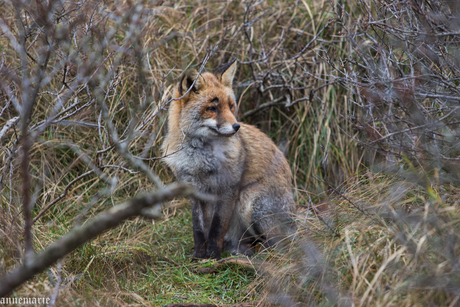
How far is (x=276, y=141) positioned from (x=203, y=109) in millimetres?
2287

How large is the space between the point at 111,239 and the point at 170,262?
3.10ft

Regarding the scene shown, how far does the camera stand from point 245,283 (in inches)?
153

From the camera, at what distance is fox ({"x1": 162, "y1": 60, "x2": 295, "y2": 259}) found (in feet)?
14.9

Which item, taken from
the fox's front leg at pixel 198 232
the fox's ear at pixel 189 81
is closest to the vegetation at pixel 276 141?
the fox's front leg at pixel 198 232

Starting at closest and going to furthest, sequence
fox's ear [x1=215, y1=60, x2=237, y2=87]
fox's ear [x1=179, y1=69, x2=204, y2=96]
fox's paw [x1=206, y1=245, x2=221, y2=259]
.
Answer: fox's ear [x1=179, y1=69, x2=204, y2=96] < fox's paw [x1=206, y1=245, x2=221, y2=259] < fox's ear [x1=215, y1=60, x2=237, y2=87]

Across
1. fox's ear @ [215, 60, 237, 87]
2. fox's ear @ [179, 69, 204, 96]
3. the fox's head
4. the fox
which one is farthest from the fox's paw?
fox's ear @ [215, 60, 237, 87]

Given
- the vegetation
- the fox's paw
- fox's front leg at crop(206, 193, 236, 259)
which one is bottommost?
the fox's paw

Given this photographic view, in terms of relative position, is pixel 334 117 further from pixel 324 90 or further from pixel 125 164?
pixel 125 164

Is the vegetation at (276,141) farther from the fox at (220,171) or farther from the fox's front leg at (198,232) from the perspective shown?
the fox at (220,171)

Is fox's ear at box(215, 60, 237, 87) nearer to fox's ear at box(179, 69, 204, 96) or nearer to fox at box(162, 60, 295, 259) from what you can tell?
fox at box(162, 60, 295, 259)

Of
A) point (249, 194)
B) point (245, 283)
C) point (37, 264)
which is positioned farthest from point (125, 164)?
point (37, 264)

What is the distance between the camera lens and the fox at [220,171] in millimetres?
4539

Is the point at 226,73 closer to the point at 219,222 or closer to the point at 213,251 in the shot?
the point at 219,222

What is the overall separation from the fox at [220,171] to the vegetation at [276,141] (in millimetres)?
403
